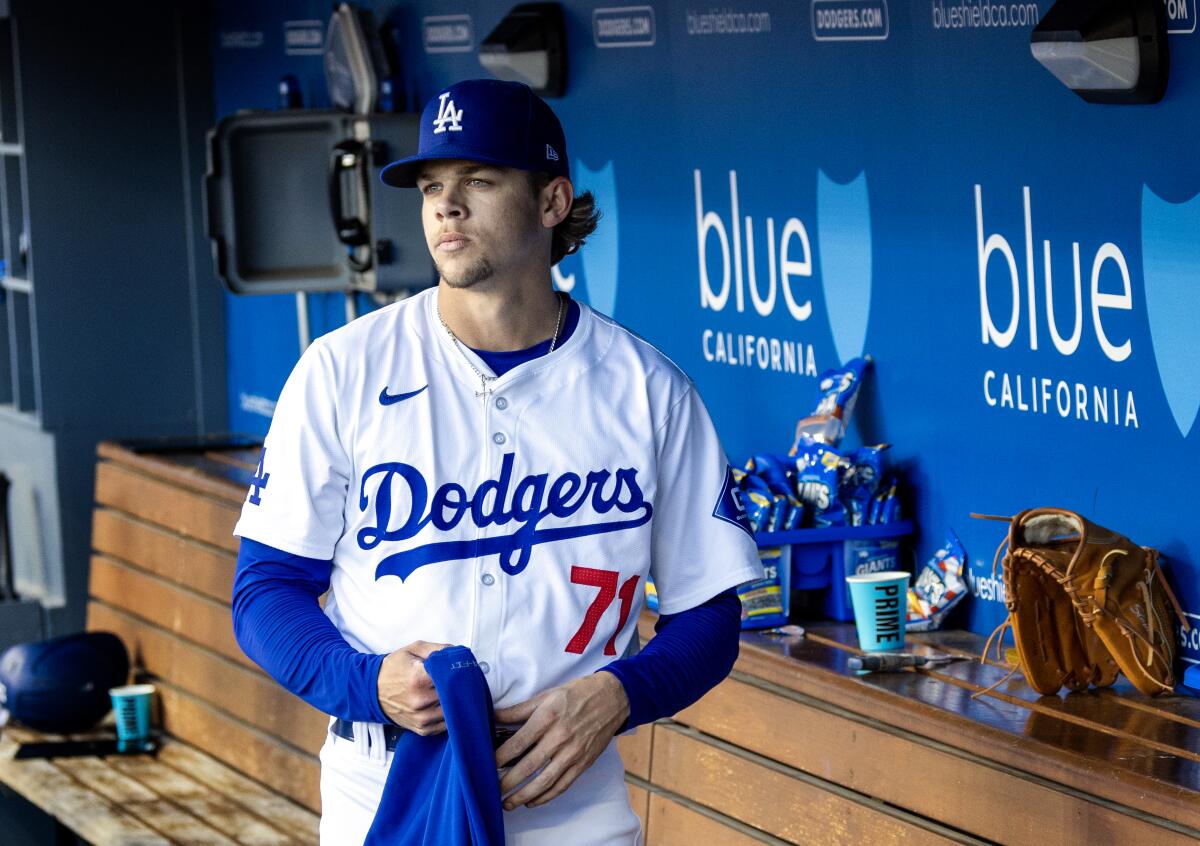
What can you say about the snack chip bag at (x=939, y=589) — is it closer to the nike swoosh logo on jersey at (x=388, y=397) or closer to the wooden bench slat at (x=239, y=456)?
the nike swoosh logo on jersey at (x=388, y=397)

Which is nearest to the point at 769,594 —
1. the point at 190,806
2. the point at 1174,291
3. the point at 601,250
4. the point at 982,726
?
the point at 982,726

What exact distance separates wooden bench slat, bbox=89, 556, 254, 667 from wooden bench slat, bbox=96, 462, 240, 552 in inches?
6.9

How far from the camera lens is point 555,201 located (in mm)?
2600

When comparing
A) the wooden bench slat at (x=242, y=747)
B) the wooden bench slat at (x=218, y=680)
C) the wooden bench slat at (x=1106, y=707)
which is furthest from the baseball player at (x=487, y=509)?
the wooden bench slat at (x=242, y=747)

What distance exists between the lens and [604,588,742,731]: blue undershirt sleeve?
247 centimetres

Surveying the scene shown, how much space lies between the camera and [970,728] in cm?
311

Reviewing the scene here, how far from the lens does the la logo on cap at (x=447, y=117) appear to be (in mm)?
2465

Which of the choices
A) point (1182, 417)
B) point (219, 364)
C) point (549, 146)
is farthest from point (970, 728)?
point (219, 364)

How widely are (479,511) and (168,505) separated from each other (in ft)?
11.3

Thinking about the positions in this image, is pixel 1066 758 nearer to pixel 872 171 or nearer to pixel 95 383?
pixel 872 171

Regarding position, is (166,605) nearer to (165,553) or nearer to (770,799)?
(165,553)

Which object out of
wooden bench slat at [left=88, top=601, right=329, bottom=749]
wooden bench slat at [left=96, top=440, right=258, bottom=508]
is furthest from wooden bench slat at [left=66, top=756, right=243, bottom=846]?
wooden bench slat at [left=96, top=440, right=258, bottom=508]

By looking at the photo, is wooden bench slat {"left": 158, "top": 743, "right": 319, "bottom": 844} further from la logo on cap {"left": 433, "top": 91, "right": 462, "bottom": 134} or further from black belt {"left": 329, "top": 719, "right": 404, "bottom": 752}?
la logo on cap {"left": 433, "top": 91, "right": 462, "bottom": 134}

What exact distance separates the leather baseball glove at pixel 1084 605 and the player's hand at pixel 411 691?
3.75 feet
